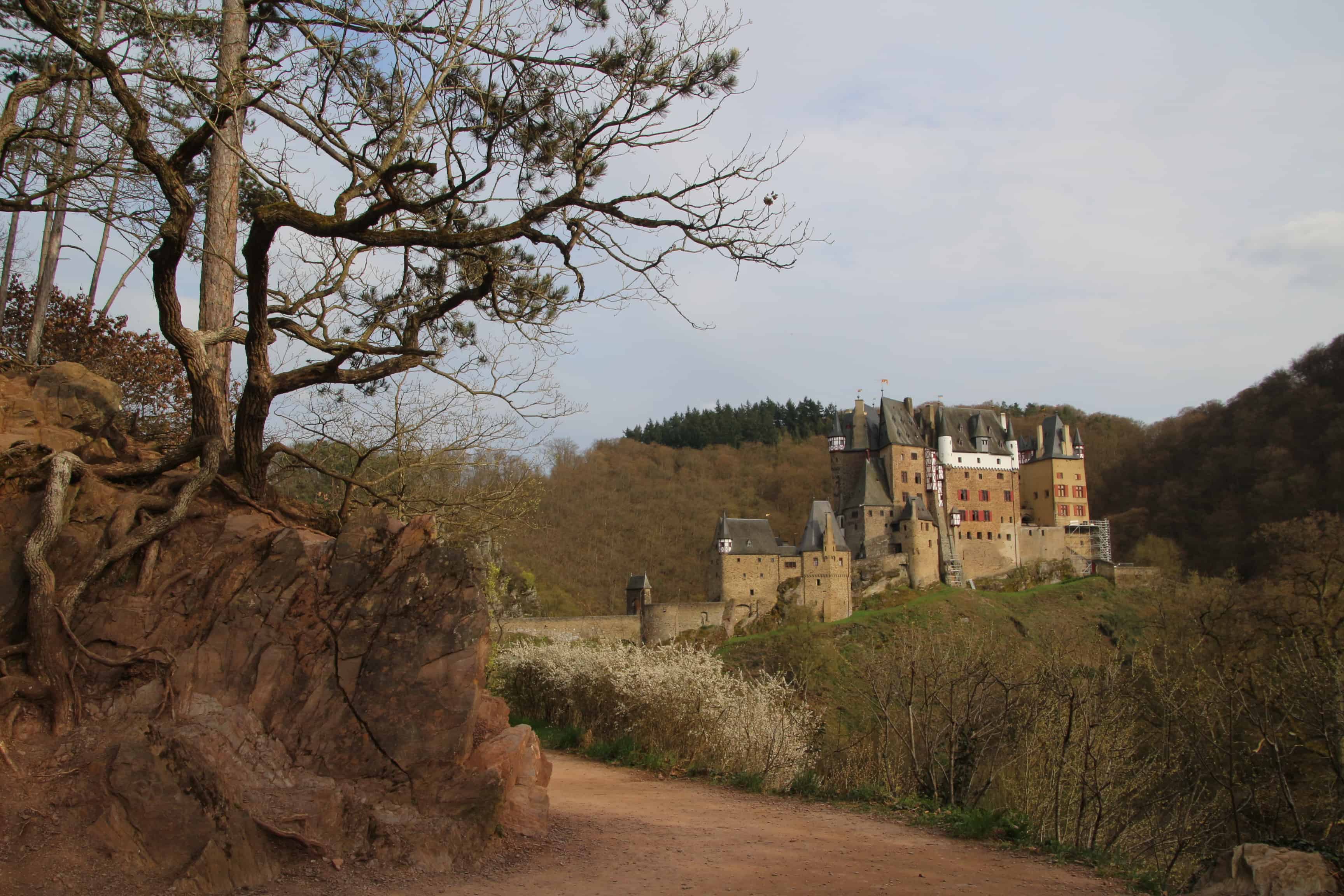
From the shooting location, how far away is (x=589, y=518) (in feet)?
233

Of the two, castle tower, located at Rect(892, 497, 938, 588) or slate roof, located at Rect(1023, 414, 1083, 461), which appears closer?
castle tower, located at Rect(892, 497, 938, 588)

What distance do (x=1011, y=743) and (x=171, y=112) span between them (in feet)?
34.4

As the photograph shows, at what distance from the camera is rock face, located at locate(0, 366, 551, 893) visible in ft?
15.8

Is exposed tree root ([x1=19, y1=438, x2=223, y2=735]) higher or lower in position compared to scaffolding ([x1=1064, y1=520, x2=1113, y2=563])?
lower

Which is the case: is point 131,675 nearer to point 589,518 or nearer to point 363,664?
point 363,664

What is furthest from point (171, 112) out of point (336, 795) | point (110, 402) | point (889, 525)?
point (889, 525)

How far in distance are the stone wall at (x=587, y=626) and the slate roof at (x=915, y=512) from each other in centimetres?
1697

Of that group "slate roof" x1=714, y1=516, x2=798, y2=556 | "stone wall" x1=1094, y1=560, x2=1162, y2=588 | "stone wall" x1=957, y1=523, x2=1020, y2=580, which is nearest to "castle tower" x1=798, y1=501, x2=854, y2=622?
"slate roof" x1=714, y1=516, x2=798, y2=556

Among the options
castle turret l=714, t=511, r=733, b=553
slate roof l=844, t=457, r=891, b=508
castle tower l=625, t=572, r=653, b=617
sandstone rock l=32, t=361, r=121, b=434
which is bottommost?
sandstone rock l=32, t=361, r=121, b=434

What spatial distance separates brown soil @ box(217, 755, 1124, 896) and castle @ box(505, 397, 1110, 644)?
40333 mm

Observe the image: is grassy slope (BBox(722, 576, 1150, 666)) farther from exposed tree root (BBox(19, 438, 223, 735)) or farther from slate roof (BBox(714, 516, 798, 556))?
exposed tree root (BBox(19, 438, 223, 735))

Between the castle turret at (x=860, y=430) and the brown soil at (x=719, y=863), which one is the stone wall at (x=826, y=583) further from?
the brown soil at (x=719, y=863)

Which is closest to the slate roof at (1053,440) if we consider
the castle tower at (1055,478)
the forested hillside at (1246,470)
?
the castle tower at (1055,478)

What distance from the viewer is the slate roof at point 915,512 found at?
5594cm
